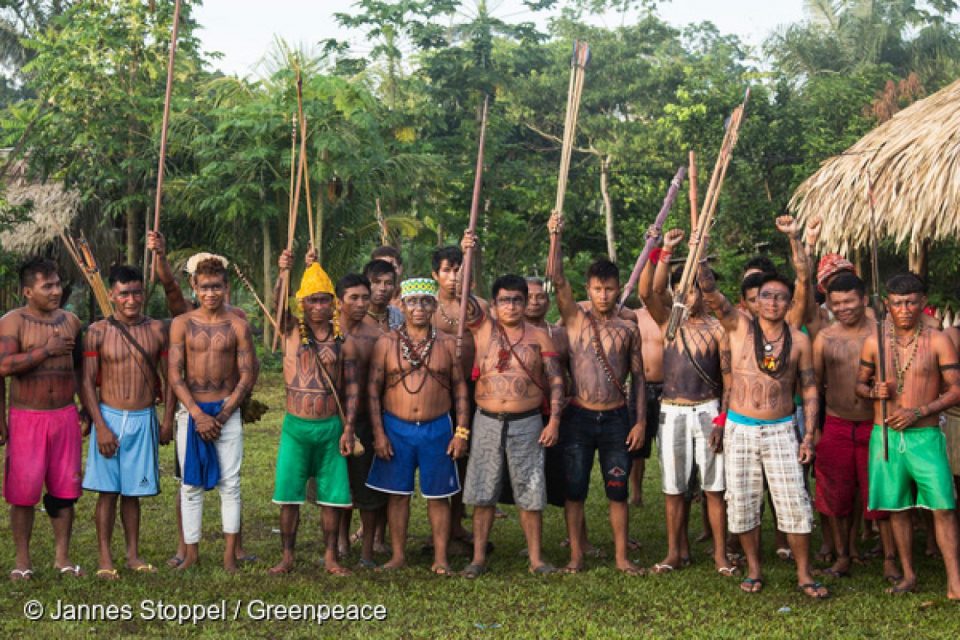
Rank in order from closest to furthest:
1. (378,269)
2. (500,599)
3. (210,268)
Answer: (500,599), (210,268), (378,269)

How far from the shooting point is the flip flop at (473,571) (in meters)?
6.43

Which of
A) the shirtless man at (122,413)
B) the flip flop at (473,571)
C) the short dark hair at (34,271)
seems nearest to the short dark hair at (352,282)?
the shirtless man at (122,413)

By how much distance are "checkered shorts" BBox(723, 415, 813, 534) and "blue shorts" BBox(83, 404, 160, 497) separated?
11.3ft

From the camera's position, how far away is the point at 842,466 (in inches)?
259

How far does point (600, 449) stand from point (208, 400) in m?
2.43

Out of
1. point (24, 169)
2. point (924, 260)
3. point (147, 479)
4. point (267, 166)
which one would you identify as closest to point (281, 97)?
point (267, 166)

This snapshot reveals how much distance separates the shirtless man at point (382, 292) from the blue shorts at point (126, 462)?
173 centimetres

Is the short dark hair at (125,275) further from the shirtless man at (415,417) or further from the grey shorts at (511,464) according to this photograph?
the grey shorts at (511,464)

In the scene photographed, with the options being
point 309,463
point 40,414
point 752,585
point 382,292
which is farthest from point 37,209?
point 752,585

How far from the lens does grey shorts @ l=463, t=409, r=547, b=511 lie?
6.50m

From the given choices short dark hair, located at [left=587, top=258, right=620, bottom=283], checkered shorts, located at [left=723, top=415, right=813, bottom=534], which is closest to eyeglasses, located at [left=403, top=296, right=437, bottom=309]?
short dark hair, located at [left=587, top=258, right=620, bottom=283]

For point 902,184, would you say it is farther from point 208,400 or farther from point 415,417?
point 208,400

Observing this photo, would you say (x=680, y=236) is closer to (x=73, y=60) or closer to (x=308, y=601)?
(x=308, y=601)

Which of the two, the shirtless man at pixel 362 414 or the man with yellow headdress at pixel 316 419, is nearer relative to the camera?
the man with yellow headdress at pixel 316 419
